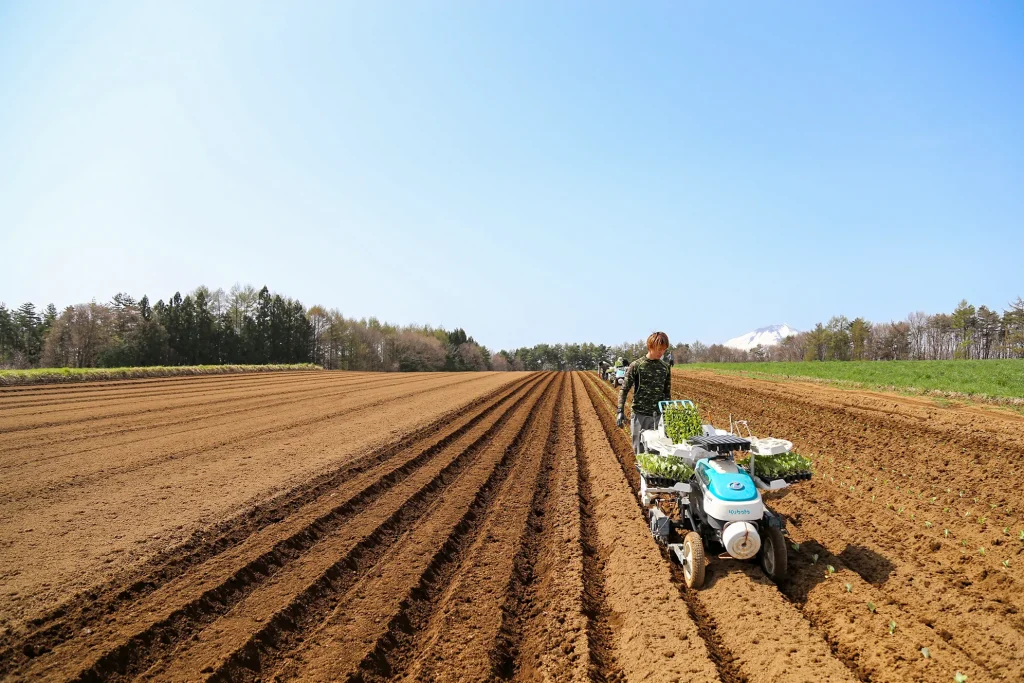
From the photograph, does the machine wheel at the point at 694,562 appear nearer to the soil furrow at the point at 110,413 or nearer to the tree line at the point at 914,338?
the soil furrow at the point at 110,413

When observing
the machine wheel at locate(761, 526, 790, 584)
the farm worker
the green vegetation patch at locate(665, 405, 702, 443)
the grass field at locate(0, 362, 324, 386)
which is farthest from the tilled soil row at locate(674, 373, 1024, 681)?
the grass field at locate(0, 362, 324, 386)

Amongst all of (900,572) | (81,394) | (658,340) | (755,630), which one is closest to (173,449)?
(658,340)

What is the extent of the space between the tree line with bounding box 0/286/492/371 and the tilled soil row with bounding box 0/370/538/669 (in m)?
53.4

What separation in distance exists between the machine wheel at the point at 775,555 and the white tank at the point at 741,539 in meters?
0.23

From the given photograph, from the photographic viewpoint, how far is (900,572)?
4.78m

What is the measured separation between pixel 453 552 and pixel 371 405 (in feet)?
44.3

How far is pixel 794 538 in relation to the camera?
5.80 m

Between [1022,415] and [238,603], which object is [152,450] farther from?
[1022,415]

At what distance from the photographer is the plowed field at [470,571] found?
361 cm

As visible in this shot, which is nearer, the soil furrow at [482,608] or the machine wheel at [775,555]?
the soil furrow at [482,608]

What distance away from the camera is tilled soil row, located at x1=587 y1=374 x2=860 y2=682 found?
343 cm

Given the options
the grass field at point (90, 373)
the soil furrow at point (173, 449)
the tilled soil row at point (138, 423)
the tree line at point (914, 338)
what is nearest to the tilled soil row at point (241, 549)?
the soil furrow at point (173, 449)

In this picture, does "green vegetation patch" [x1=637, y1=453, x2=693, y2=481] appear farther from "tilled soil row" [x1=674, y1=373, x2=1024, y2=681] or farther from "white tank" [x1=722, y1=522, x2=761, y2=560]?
"tilled soil row" [x1=674, y1=373, x2=1024, y2=681]

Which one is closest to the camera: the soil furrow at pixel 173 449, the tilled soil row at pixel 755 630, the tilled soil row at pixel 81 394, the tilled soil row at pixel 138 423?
the tilled soil row at pixel 755 630
